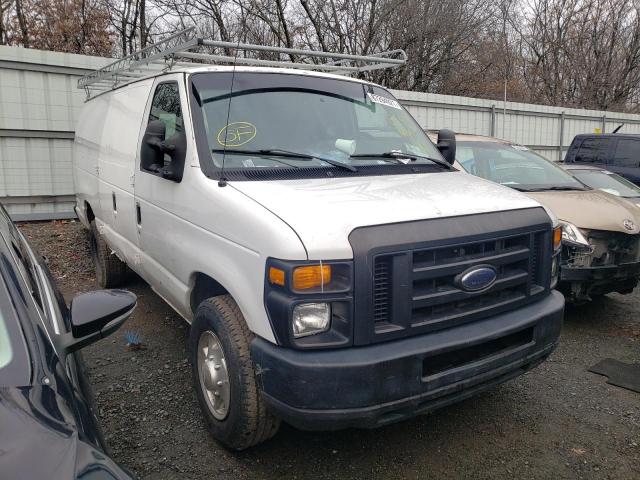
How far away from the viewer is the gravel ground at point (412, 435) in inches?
116

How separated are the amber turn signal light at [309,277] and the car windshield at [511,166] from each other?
4.12 metres

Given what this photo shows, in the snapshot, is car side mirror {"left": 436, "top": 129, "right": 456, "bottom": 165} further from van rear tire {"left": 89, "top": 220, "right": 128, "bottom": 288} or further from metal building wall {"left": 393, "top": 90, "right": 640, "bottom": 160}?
metal building wall {"left": 393, "top": 90, "right": 640, "bottom": 160}

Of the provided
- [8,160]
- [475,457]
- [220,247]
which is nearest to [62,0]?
[8,160]

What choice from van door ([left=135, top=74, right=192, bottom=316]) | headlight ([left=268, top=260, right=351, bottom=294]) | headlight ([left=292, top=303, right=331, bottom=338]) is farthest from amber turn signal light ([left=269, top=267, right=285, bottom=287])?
van door ([left=135, top=74, right=192, bottom=316])

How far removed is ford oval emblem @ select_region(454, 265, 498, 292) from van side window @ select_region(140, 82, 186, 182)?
184cm

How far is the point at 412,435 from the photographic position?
128 inches

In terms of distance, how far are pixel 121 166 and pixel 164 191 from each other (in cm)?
123

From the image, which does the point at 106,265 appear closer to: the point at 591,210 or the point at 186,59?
the point at 186,59

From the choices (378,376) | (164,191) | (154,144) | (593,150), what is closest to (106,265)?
(164,191)

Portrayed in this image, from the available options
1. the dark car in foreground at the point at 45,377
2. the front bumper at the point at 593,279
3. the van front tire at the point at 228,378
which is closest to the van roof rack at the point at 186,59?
the van front tire at the point at 228,378

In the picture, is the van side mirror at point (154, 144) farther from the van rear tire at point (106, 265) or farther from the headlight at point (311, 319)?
the van rear tire at point (106, 265)

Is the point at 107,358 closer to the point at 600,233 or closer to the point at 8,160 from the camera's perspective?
the point at 600,233

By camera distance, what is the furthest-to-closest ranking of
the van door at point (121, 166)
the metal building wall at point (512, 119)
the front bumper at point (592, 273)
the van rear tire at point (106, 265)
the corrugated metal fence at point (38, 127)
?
the metal building wall at point (512, 119) → the corrugated metal fence at point (38, 127) → the van rear tire at point (106, 265) → the front bumper at point (592, 273) → the van door at point (121, 166)

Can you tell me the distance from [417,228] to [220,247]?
1081 mm
